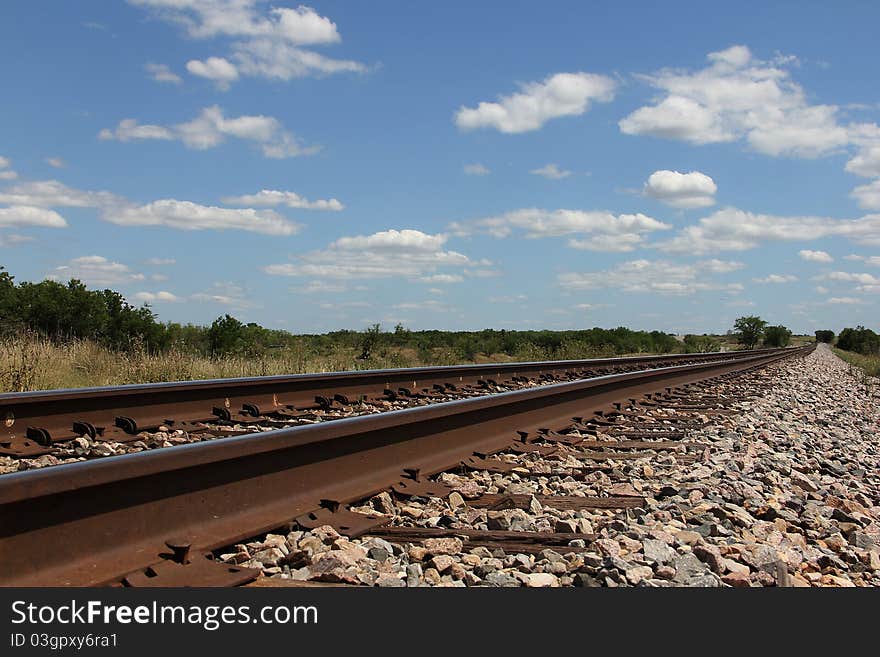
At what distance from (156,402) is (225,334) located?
51.0 feet

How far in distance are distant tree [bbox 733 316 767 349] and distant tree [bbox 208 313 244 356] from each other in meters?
91.2

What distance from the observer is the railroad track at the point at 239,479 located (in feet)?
10.3

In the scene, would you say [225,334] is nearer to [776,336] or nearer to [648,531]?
[648,531]

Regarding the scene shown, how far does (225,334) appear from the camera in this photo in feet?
76.6

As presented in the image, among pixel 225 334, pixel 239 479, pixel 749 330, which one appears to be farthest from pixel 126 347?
pixel 749 330

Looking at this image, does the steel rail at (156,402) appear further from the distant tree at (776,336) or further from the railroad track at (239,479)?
the distant tree at (776,336)

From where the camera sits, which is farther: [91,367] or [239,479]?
[91,367]

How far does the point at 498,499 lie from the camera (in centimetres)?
510

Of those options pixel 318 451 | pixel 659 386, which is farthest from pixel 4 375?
pixel 659 386

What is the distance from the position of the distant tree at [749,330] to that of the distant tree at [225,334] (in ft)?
299

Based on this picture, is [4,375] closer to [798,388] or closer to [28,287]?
[28,287]

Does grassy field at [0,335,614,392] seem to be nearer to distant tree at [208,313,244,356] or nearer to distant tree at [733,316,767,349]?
distant tree at [208,313,244,356]

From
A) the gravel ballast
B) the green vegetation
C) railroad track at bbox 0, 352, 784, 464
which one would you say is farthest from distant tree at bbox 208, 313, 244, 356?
the gravel ballast

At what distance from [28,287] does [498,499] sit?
19880 mm
